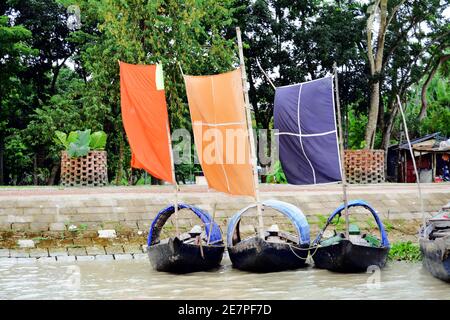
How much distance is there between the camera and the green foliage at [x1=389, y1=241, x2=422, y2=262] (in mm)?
17109

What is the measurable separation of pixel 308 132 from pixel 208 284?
148 inches

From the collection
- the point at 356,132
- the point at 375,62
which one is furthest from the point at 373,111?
the point at 356,132

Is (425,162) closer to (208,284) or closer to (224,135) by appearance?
(224,135)

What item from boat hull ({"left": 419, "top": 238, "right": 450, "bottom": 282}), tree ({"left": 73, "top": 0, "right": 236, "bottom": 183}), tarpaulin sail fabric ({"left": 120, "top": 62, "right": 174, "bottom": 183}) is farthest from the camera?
tree ({"left": 73, "top": 0, "right": 236, "bottom": 183})

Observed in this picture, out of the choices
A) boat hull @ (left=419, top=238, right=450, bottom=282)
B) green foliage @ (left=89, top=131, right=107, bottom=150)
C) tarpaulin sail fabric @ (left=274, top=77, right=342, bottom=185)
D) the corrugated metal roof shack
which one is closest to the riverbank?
tarpaulin sail fabric @ (left=274, top=77, right=342, bottom=185)

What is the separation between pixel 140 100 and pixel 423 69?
25104 millimetres

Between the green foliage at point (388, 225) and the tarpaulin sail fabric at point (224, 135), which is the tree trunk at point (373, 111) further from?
the tarpaulin sail fabric at point (224, 135)

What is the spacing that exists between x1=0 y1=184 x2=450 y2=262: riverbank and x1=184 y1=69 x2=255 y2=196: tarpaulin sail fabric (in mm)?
848

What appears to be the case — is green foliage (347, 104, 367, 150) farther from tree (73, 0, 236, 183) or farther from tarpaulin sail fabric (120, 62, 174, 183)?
tarpaulin sail fabric (120, 62, 174, 183)

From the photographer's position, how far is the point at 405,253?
17.4 m

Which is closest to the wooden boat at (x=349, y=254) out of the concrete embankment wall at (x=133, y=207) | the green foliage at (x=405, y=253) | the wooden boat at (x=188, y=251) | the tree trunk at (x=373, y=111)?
the green foliage at (x=405, y=253)

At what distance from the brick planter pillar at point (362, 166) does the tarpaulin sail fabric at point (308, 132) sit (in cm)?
1469

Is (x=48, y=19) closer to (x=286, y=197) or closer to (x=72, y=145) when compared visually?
(x=72, y=145)

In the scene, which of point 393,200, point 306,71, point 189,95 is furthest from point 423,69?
point 189,95
